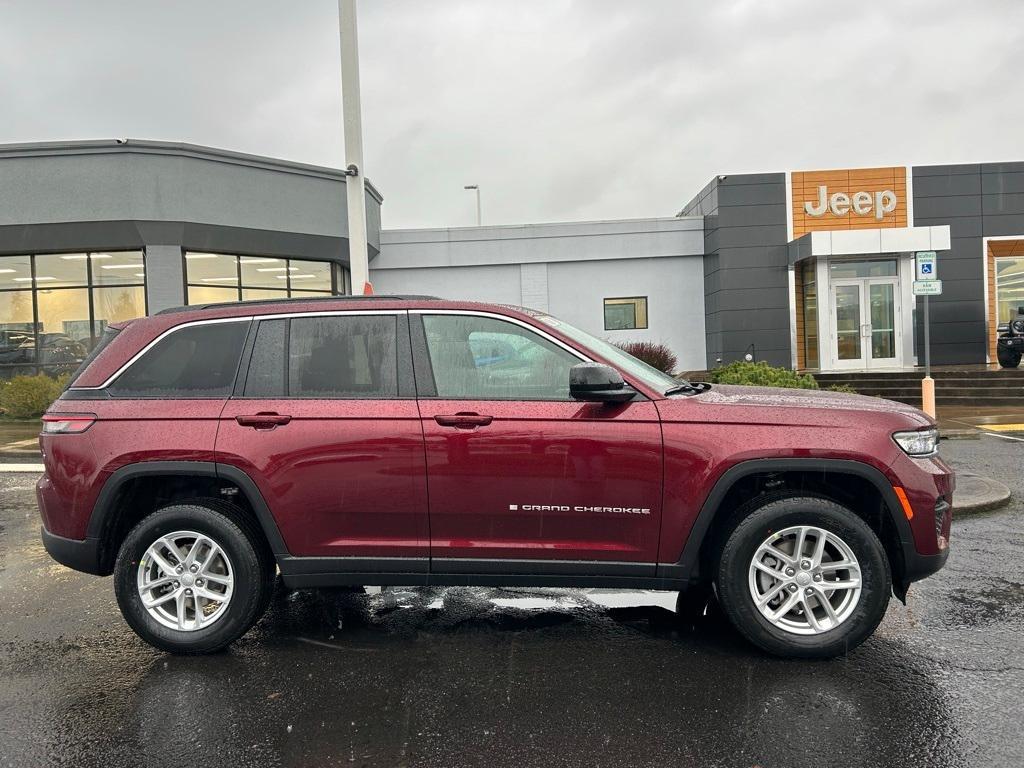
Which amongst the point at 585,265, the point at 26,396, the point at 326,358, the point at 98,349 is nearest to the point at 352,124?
the point at 98,349

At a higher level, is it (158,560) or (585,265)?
(585,265)

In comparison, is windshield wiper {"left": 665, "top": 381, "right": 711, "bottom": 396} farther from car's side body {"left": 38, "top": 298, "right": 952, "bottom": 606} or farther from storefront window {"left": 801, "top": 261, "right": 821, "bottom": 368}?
storefront window {"left": 801, "top": 261, "right": 821, "bottom": 368}

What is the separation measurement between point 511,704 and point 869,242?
19708 mm

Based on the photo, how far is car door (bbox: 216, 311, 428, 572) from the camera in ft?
12.7

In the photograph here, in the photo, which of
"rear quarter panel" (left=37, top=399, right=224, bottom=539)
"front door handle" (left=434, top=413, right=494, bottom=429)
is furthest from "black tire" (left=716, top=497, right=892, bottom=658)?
"rear quarter panel" (left=37, top=399, right=224, bottom=539)

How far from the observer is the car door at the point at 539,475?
3.77m

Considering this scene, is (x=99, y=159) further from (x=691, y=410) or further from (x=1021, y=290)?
(x=1021, y=290)

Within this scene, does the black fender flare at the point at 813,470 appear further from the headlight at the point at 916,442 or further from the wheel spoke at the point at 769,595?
the wheel spoke at the point at 769,595

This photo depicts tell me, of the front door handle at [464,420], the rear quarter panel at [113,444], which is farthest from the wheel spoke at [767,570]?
the rear quarter panel at [113,444]

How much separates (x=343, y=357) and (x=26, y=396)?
52.0ft

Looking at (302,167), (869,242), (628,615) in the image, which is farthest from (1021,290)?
(628,615)

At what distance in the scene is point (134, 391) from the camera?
416 centimetres

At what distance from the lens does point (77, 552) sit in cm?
411

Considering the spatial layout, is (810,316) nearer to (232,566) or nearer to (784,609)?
(784,609)
